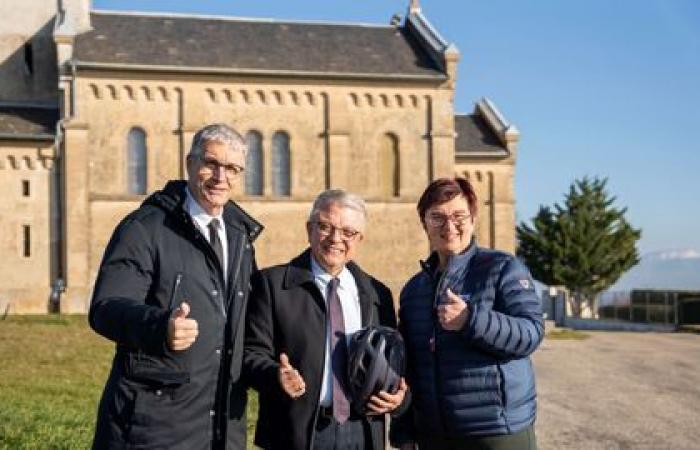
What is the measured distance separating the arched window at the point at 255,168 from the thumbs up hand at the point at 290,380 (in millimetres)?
29728

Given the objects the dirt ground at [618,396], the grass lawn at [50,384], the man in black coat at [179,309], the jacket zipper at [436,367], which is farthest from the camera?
the dirt ground at [618,396]

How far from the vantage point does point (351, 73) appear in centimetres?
3422

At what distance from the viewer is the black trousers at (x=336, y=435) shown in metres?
4.68

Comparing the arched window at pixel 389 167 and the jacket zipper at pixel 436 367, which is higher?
the arched window at pixel 389 167

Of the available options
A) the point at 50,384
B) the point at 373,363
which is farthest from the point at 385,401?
the point at 50,384

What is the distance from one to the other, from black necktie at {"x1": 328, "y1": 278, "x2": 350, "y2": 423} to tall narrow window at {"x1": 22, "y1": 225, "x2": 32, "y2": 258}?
97.2 ft

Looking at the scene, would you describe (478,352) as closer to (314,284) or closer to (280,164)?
(314,284)

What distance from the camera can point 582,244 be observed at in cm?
4628

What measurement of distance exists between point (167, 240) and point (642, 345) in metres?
21.5

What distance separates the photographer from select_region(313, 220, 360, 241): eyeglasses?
4.77 m

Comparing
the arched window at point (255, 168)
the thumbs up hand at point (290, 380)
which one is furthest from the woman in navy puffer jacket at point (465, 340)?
the arched window at point (255, 168)

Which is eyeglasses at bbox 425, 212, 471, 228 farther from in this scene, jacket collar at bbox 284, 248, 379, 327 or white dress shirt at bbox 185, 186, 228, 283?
white dress shirt at bbox 185, 186, 228, 283

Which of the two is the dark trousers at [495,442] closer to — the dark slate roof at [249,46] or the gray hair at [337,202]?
the gray hair at [337,202]

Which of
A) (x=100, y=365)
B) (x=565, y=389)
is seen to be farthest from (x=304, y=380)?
(x=100, y=365)
